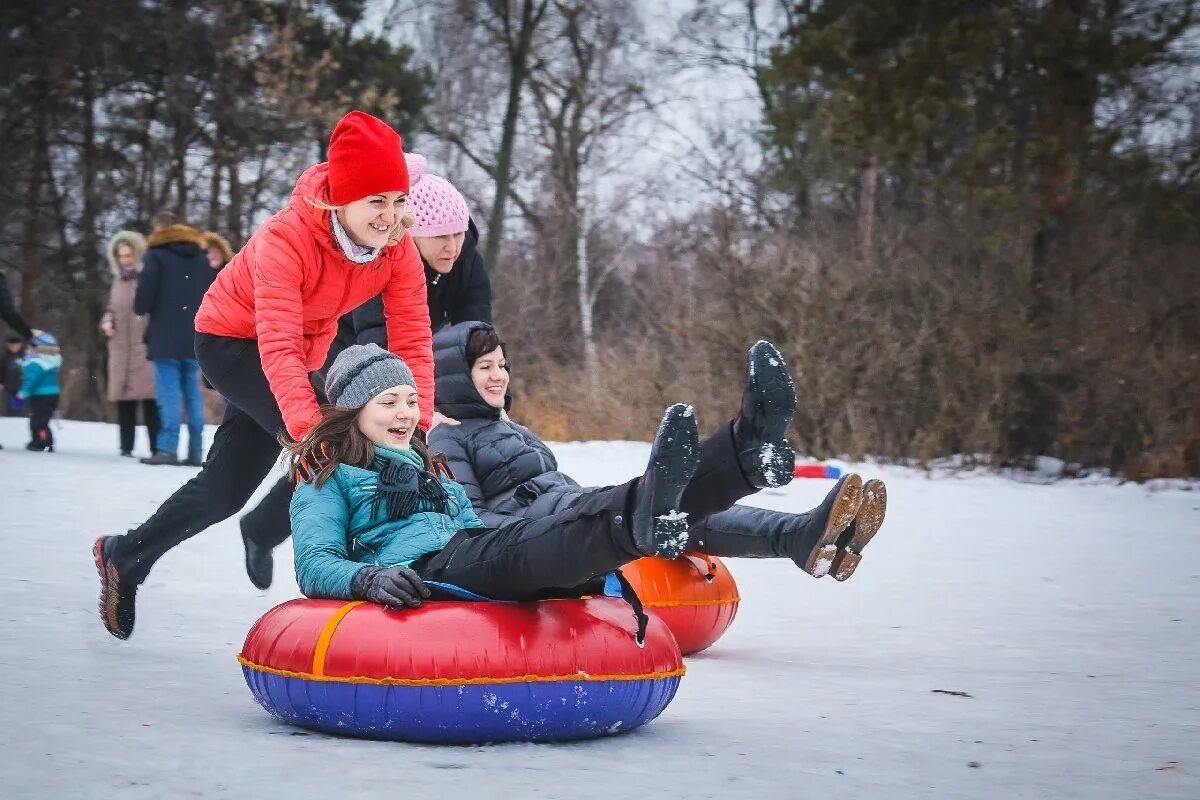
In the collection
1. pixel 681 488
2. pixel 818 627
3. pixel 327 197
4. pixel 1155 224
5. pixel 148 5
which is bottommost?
pixel 818 627

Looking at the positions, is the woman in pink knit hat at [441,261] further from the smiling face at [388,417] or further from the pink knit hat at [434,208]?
the smiling face at [388,417]

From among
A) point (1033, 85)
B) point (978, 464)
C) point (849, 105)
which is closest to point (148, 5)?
point (849, 105)

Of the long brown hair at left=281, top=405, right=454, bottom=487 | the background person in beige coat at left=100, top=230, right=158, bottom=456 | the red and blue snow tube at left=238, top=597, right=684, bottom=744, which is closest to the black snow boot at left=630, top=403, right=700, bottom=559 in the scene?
the red and blue snow tube at left=238, top=597, right=684, bottom=744

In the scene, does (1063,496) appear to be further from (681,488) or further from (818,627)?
(681,488)

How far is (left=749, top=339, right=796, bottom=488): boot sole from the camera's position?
3168 millimetres

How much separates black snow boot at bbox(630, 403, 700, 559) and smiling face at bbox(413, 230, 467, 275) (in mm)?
2336

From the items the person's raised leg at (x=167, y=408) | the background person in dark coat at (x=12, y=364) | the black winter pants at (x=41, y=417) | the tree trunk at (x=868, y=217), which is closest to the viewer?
the person's raised leg at (x=167, y=408)

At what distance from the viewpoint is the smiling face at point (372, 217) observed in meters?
3.93

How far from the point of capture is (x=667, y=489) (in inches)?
117

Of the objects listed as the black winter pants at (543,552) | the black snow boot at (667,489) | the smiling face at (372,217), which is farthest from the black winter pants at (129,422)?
the black snow boot at (667,489)

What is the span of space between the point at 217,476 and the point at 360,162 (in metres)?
1.14

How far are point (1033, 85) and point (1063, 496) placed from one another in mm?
4587

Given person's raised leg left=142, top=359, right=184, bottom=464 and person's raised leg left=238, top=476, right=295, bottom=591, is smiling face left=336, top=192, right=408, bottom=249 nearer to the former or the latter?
person's raised leg left=238, top=476, right=295, bottom=591

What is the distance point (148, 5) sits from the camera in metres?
20.2
